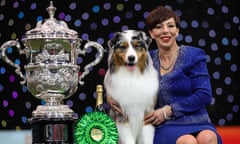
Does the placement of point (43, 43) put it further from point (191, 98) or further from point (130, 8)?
point (130, 8)

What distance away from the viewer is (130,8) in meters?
4.52

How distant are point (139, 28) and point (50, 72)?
1.47 m

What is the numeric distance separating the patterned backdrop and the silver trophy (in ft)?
4.39

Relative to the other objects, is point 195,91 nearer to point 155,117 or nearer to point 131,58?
point 155,117

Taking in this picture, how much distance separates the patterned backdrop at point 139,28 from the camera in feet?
14.8

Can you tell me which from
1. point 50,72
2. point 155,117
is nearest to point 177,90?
point 155,117

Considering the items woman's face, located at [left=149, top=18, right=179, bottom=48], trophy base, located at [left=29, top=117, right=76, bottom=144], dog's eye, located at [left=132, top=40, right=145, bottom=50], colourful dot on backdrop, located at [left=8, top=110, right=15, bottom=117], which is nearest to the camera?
trophy base, located at [left=29, top=117, right=76, bottom=144]

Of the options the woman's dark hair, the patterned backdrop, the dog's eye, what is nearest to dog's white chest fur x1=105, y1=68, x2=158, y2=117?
the dog's eye

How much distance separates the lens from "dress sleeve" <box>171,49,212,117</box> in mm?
3230

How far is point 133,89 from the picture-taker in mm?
3248

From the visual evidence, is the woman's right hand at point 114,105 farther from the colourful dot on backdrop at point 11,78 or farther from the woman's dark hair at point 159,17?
the colourful dot on backdrop at point 11,78

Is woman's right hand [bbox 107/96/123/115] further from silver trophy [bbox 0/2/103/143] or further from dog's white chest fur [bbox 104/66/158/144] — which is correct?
silver trophy [bbox 0/2/103/143]

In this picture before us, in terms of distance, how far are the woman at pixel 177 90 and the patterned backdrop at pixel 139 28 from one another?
1.19m

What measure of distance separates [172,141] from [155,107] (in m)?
0.19
